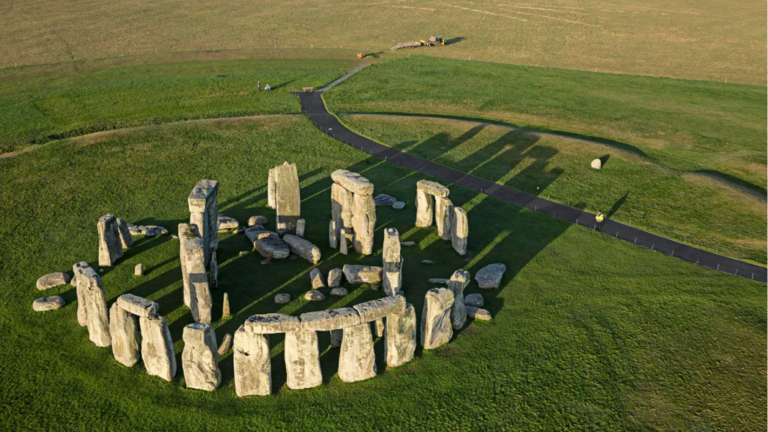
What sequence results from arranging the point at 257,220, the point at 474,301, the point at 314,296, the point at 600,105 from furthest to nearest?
1. the point at 600,105
2. the point at 257,220
3. the point at 314,296
4. the point at 474,301

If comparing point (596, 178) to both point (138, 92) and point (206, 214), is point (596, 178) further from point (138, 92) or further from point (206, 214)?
point (138, 92)

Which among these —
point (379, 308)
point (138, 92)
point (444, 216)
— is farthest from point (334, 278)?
point (138, 92)

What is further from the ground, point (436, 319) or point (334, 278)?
point (436, 319)

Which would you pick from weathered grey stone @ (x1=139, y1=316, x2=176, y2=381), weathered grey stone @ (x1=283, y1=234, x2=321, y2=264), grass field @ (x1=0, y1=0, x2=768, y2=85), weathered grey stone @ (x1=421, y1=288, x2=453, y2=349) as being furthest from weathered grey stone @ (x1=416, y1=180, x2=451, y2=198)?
grass field @ (x1=0, y1=0, x2=768, y2=85)

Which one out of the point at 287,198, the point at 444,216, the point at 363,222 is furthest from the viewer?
the point at 287,198

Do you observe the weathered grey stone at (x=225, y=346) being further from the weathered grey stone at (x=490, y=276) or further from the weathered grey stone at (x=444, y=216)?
the weathered grey stone at (x=444, y=216)

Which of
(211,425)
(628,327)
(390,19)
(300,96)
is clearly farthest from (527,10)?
(211,425)
